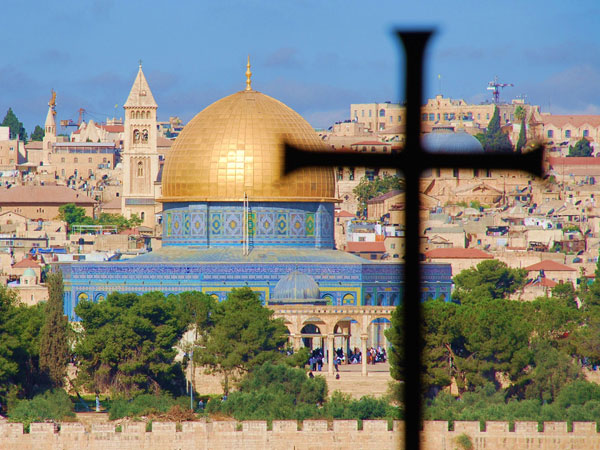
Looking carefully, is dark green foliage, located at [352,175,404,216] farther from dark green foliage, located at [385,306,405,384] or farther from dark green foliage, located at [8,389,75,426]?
dark green foliage, located at [8,389,75,426]

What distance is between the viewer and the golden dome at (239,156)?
47188 millimetres

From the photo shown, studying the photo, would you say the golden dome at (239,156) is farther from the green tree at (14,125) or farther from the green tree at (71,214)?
the green tree at (14,125)

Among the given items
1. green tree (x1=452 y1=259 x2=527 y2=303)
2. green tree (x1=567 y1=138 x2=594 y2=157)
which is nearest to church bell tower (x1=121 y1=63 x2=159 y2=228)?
green tree (x1=567 y1=138 x2=594 y2=157)

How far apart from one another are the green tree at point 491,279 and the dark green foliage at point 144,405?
66.4 feet

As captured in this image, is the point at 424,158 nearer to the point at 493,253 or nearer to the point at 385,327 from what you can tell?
the point at 385,327

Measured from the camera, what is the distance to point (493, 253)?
6762cm

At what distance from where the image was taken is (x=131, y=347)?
37688 mm

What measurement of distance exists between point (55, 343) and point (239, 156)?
12.0 m

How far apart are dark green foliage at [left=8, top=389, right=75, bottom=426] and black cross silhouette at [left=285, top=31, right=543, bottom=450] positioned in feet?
81.6

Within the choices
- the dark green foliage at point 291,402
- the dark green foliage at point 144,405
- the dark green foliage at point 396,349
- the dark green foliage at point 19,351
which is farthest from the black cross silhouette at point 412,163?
the dark green foliage at point 19,351

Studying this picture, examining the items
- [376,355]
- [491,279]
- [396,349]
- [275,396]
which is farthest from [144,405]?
[491,279]

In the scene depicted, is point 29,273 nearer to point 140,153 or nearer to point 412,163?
point 140,153

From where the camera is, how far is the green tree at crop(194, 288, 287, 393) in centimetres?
3800

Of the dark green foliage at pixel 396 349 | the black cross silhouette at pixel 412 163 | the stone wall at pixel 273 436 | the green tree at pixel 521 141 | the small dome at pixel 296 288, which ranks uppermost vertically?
the green tree at pixel 521 141
